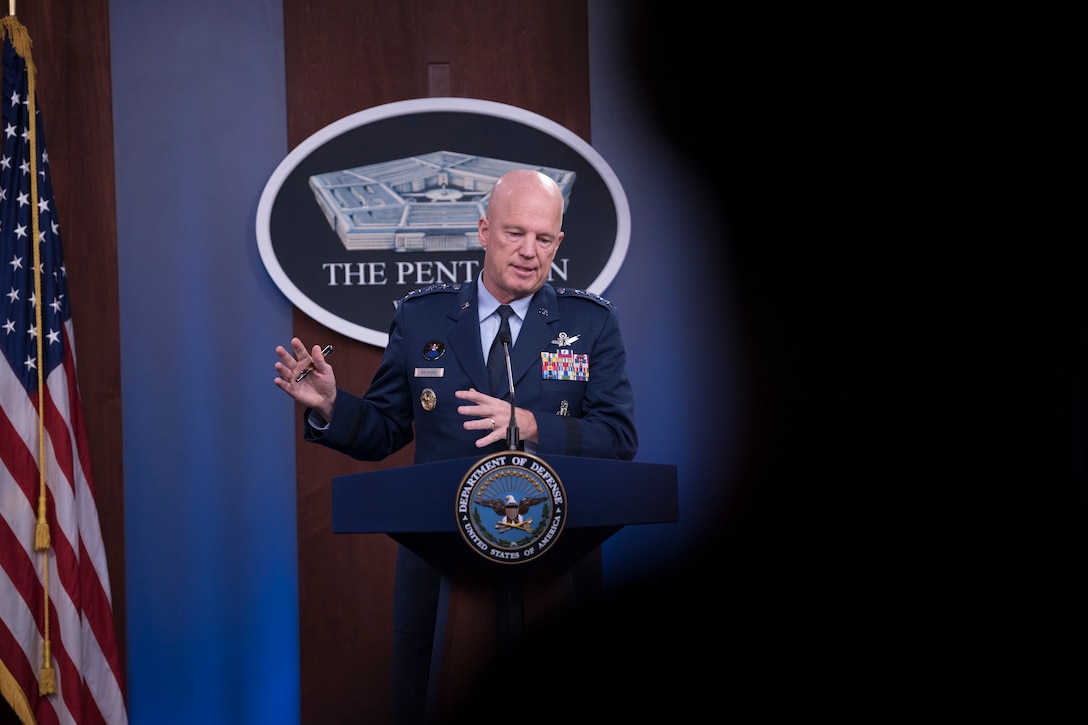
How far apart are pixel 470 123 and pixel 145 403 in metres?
1.18

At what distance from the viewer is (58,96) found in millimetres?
2668

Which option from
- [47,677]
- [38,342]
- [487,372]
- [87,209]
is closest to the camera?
[487,372]

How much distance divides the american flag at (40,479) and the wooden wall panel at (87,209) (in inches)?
7.7

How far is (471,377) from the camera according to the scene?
1.72 meters

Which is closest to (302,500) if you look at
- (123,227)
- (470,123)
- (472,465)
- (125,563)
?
(125,563)

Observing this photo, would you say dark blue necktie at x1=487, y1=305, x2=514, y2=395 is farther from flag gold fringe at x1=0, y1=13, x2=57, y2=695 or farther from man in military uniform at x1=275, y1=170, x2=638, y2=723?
flag gold fringe at x1=0, y1=13, x2=57, y2=695

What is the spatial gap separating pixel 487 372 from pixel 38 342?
1289 millimetres

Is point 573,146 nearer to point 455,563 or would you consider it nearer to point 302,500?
point 302,500

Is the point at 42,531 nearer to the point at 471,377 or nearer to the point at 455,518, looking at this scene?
the point at 471,377

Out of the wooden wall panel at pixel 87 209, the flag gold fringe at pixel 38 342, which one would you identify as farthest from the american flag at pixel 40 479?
the wooden wall panel at pixel 87 209

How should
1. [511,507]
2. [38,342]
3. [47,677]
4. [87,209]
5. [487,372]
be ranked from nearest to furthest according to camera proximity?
[511,507], [487,372], [47,677], [38,342], [87,209]

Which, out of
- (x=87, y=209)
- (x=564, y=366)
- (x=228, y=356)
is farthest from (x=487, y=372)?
(x=87, y=209)

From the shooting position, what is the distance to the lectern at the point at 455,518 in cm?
129

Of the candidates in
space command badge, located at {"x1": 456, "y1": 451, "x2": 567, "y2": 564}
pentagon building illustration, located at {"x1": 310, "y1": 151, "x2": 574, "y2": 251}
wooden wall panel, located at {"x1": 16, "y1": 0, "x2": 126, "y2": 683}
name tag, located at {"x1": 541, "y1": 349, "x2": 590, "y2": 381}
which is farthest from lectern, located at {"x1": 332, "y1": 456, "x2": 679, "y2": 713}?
wooden wall panel, located at {"x1": 16, "y1": 0, "x2": 126, "y2": 683}
